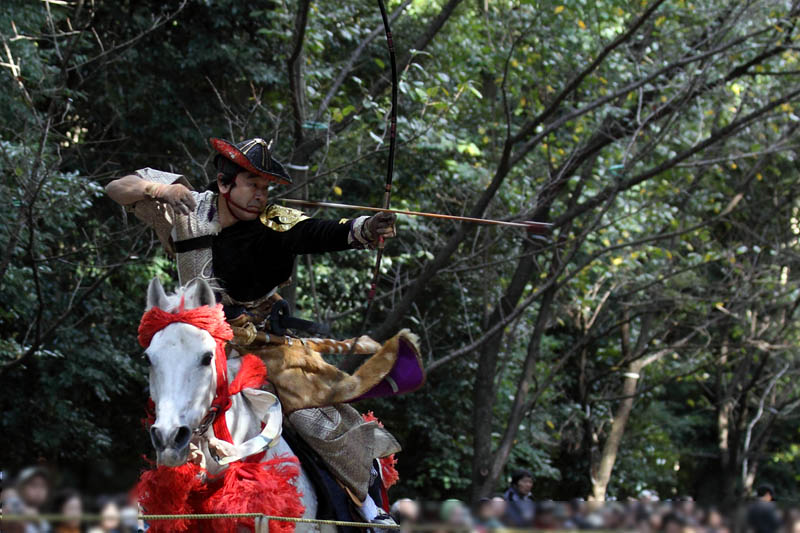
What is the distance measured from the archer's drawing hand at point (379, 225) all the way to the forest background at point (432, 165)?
4880mm

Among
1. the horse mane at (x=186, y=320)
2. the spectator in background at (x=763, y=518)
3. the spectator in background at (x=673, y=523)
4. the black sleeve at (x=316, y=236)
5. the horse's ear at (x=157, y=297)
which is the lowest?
the spectator in background at (x=673, y=523)

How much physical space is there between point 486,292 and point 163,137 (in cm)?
507

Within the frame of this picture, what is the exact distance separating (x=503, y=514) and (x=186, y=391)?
167cm

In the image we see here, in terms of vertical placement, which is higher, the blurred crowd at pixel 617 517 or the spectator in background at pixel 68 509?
the blurred crowd at pixel 617 517

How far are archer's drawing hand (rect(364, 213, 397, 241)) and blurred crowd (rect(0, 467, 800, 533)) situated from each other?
1659 mm

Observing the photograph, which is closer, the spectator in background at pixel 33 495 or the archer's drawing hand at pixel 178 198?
the spectator in background at pixel 33 495

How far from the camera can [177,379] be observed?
169 inches

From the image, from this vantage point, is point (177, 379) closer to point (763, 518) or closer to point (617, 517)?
point (617, 517)

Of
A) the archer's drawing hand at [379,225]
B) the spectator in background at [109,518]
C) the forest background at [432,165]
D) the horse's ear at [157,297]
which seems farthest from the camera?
the forest background at [432,165]

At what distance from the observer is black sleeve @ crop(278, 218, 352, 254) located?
5125mm

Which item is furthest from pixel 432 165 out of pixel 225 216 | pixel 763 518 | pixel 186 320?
pixel 763 518

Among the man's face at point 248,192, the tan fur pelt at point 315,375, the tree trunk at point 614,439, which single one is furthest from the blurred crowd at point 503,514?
the tree trunk at point 614,439

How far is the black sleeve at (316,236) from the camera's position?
5.12 metres

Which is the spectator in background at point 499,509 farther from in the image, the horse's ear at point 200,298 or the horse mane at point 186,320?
the horse's ear at point 200,298
